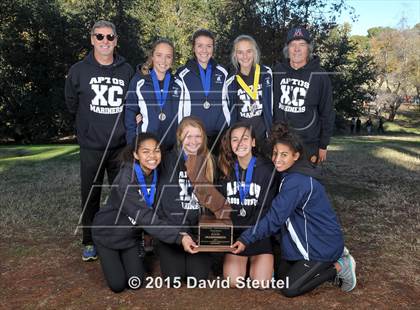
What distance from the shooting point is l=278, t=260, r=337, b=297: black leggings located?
415 centimetres

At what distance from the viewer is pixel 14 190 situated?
8.48 meters

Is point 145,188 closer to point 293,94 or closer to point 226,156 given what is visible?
point 226,156

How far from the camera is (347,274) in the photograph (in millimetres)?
4301

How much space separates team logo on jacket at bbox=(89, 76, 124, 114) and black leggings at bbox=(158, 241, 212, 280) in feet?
5.47

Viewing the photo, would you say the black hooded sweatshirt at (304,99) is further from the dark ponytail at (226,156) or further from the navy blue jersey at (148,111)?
the navy blue jersey at (148,111)

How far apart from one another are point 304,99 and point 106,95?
2.35 m

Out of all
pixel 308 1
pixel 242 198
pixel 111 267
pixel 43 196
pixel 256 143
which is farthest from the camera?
pixel 308 1

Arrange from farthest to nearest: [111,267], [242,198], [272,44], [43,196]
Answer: [272,44] < [43,196] < [242,198] < [111,267]

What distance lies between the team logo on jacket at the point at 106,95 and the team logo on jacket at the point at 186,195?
3.77 feet

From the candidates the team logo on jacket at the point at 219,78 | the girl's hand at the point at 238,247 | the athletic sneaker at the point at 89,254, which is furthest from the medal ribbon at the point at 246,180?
the athletic sneaker at the point at 89,254

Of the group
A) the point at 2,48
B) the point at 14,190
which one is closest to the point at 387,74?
the point at 2,48

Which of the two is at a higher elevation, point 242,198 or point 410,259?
point 242,198

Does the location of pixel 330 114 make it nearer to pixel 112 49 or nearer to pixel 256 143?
pixel 256 143

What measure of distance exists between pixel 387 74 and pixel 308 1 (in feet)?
139
